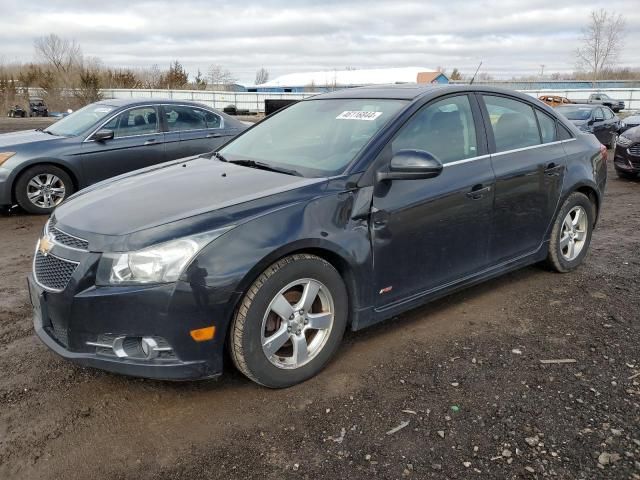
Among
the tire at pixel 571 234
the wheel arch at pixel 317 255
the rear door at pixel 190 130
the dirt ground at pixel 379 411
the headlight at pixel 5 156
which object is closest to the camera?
the dirt ground at pixel 379 411

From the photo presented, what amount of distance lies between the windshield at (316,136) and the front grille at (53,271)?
1419mm

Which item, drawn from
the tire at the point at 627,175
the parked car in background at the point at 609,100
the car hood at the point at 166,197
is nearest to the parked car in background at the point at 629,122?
the tire at the point at 627,175

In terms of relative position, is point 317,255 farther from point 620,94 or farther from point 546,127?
point 620,94

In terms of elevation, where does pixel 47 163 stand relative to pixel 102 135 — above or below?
below

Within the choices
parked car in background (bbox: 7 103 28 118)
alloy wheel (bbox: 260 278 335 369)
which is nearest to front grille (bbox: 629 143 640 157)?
alloy wheel (bbox: 260 278 335 369)

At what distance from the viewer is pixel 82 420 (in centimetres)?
278

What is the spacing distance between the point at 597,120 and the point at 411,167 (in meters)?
15.1

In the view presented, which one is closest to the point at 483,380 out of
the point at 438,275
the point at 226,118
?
the point at 438,275

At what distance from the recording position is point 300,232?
114 inches

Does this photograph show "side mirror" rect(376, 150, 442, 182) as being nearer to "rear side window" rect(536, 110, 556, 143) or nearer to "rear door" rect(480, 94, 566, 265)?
"rear door" rect(480, 94, 566, 265)

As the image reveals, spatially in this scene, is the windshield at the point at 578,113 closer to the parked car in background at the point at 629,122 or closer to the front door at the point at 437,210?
the parked car in background at the point at 629,122

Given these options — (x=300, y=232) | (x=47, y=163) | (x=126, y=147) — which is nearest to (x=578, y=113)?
(x=126, y=147)

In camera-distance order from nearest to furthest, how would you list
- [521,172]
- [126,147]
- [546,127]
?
1. [521,172]
2. [546,127]
3. [126,147]

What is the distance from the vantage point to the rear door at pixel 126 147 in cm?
742
